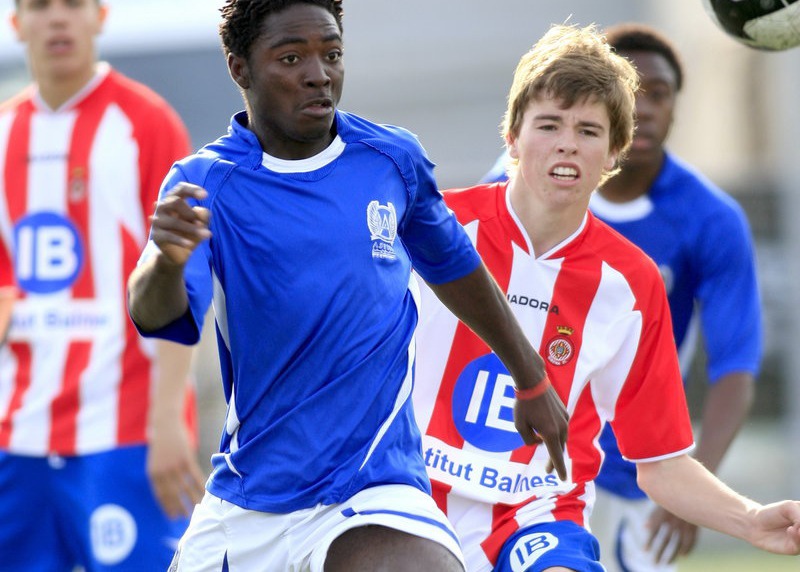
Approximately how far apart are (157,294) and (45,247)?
2.69 metres

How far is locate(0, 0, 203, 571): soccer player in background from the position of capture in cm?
564

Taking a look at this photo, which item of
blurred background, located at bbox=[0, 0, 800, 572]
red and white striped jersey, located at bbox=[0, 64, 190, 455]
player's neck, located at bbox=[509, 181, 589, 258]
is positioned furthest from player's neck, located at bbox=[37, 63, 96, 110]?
blurred background, located at bbox=[0, 0, 800, 572]

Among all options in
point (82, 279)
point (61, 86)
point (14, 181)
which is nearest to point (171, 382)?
point (82, 279)

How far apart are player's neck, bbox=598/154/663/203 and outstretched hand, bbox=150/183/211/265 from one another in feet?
9.63

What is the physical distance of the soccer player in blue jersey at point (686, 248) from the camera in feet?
18.9

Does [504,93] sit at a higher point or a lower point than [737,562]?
higher

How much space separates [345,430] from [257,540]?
32 centimetres

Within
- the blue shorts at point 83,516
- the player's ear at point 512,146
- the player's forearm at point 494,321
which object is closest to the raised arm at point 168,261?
the player's forearm at point 494,321

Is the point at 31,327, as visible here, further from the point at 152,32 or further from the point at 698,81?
the point at 698,81

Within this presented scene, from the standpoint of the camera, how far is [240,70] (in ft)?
12.3

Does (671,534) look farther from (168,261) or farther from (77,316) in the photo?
(168,261)

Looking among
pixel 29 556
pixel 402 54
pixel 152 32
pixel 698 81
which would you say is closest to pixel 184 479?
pixel 29 556

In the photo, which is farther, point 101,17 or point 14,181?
point 101,17

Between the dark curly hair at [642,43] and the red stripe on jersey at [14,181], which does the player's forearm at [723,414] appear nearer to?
the dark curly hair at [642,43]
